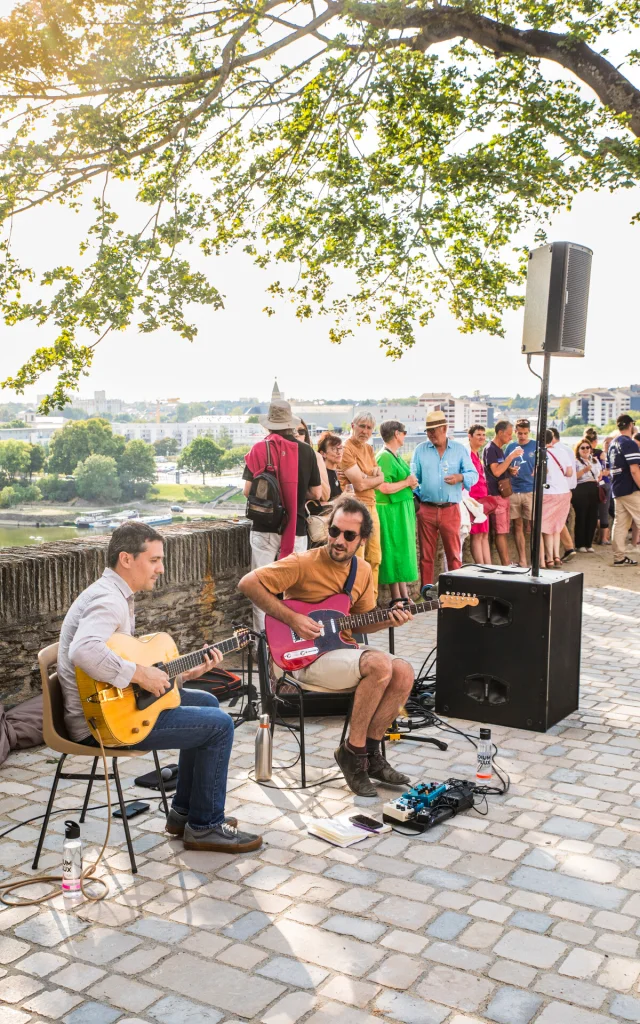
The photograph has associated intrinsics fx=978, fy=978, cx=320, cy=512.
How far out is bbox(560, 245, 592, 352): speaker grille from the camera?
21.1 ft

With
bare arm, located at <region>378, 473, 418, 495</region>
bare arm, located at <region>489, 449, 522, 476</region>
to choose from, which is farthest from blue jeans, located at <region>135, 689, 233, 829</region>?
bare arm, located at <region>489, 449, 522, 476</region>

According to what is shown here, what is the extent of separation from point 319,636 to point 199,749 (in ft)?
3.77

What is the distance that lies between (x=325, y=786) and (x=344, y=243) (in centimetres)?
937

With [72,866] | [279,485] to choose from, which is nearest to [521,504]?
[279,485]

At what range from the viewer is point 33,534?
774 centimetres

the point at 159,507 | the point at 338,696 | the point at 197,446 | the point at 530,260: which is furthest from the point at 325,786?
the point at 197,446

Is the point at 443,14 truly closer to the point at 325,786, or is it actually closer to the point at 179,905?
the point at 325,786

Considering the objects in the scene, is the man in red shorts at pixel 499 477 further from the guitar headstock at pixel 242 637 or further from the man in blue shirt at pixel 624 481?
the guitar headstock at pixel 242 637

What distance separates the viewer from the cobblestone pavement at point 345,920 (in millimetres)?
3197

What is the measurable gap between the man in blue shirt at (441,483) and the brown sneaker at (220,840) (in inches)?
229

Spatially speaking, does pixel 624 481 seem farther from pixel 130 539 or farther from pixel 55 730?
pixel 55 730

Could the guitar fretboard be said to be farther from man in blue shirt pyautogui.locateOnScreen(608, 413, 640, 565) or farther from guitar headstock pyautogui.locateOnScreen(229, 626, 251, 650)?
man in blue shirt pyautogui.locateOnScreen(608, 413, 640, 565)

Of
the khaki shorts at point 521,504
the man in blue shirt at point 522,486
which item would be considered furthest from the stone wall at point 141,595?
the khaki shorts at point 521,504

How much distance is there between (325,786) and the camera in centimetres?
525
